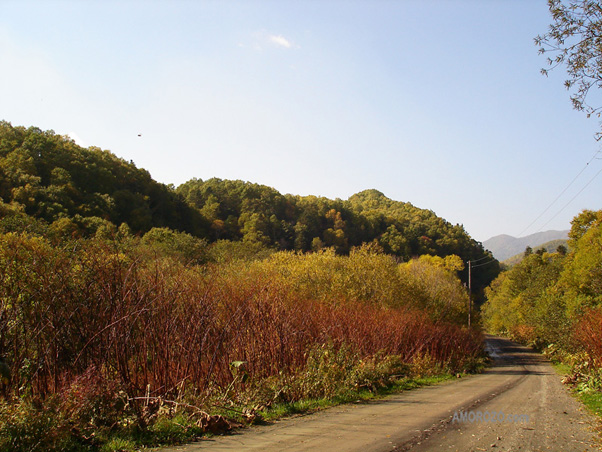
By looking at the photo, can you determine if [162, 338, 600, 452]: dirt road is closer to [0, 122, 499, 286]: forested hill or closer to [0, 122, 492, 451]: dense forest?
[0, 122, 492, 451]: dense forest

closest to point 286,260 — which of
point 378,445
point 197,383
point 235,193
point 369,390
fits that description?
point 369,390

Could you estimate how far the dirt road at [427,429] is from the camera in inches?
291

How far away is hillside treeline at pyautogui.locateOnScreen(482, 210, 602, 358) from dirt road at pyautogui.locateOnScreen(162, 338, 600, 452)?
24.9 feet

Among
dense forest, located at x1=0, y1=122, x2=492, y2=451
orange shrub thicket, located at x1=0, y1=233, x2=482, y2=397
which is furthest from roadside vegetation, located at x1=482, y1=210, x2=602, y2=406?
orange shrub thicket, located at x1=0, y1=233, x2=482, y2=397

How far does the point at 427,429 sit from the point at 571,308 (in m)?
30.9

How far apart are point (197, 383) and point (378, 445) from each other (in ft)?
13.9

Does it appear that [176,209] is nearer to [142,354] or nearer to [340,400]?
[340,400]

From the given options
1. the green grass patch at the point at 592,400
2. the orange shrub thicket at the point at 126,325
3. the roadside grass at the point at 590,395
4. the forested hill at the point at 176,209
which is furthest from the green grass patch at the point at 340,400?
the forested hill at the point at 176,209

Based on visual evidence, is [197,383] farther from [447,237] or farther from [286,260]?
[447,237]

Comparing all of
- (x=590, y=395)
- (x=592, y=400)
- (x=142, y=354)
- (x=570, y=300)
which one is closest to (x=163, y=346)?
(x=142, y=354)

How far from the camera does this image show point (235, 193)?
324ft

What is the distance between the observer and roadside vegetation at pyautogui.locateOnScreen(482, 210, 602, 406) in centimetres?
1850

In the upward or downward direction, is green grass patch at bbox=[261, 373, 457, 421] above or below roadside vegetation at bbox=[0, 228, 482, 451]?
below

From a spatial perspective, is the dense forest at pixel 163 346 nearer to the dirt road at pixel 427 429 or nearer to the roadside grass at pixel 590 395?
the dirt road at pixel 427 429
